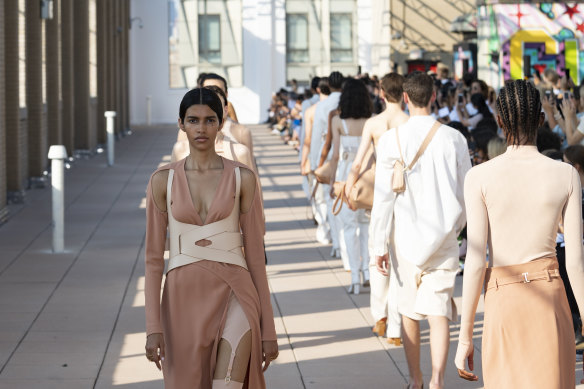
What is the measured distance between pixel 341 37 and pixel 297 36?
1.88m

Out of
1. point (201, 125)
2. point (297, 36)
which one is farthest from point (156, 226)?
point (297, 36)

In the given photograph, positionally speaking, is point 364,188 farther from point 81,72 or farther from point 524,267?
point 81,72

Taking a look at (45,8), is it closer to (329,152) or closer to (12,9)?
(12,9)

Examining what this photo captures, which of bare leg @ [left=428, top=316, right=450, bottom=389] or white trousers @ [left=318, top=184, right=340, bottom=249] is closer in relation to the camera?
bare leg @ [left=428, top=316, right=450, bottom=389]

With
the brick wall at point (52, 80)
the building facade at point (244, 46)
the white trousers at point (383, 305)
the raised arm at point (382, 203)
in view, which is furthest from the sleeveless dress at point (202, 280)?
the building facade at point (244, 46)

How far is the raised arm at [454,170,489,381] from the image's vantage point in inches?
166

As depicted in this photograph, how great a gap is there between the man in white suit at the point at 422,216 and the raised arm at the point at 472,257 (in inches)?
81.5

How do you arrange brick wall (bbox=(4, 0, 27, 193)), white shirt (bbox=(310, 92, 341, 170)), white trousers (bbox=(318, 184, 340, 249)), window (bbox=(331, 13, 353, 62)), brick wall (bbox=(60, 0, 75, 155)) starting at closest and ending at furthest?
white shirt (bbox=(310, 92, 341, 170)) < white trousers (bbox=(318, 184, 340, 249)) < brick wall (bbox=(4, 0, 27, 193)) < brick wall (bbox=(60, 0, 75, 155)) < window (bbox=(331, 13, 353, 62))

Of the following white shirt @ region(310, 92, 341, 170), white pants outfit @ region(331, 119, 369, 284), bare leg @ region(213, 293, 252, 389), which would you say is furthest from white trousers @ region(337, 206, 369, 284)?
bare leg @ region(213, 293, 252, 389)

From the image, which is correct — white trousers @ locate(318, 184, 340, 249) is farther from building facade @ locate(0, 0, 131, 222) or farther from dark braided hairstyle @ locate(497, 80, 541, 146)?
dark braided hairstyle @ locate(497, 80, 541, 146)

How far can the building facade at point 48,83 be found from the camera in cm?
1748

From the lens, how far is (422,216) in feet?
21.4

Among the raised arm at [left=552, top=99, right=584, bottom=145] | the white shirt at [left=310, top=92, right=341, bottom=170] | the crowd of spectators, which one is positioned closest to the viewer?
the crowd of spectators

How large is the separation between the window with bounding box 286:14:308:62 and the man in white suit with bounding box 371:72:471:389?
43.7 metres
